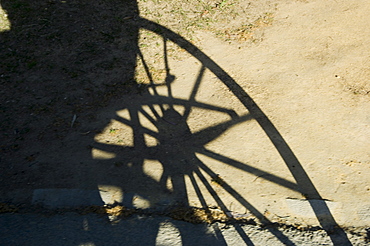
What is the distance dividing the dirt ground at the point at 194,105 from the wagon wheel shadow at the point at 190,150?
0.02 meters

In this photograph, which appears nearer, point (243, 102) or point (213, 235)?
point (213, 235)

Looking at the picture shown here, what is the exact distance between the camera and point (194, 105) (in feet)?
18.2

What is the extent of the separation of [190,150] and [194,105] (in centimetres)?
99

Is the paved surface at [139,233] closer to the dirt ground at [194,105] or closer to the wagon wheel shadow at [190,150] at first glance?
the wagon wheel shadow at [190,150]

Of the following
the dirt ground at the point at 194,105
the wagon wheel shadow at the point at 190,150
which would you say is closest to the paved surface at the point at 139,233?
the wagon wheel shadow at the point at 190,150

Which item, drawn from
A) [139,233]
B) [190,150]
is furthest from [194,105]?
[139,233]

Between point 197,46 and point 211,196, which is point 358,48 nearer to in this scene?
point 197,46

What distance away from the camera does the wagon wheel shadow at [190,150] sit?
4.04 meters

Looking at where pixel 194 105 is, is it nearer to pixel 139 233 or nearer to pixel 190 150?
pixel 190 150

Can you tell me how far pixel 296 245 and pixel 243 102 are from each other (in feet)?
7.92

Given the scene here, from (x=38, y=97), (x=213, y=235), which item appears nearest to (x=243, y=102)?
(x=213, y=235)

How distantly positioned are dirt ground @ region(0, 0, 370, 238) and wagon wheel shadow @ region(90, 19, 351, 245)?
0.06 ft

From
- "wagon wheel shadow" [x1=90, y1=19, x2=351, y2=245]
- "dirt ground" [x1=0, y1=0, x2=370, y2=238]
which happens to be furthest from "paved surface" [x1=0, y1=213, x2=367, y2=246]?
"dirt ground" [x1=0, y1=0, x2=370, y2=238]

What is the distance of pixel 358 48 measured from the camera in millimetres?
6504
